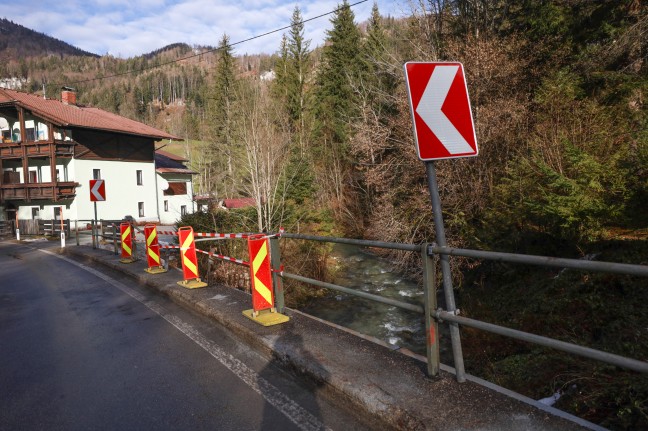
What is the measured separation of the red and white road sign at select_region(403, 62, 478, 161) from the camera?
119 inches

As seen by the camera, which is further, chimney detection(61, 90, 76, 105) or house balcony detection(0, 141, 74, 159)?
chimney detection(61, 90, 76, 105)

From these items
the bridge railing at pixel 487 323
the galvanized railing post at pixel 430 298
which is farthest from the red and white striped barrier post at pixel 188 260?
the galvanized railing post at pixel 430 298

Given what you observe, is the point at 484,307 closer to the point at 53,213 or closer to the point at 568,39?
the point at 568,39

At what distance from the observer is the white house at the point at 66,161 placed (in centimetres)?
2981

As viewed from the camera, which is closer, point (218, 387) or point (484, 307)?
point (218, 387)

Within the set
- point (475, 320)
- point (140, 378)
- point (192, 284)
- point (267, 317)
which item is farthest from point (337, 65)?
point (475, 320)

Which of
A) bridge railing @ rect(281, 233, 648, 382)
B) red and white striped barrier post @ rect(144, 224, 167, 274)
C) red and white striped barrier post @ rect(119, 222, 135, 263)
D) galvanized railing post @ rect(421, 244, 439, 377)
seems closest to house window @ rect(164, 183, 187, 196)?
red and white striped barrier post @ rect(119, 222, 135, 263)

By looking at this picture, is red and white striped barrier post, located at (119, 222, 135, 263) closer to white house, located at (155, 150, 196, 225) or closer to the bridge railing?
the bridge railing

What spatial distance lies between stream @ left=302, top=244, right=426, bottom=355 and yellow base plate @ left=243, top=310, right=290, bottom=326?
161 inches

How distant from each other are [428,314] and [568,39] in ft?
44.3

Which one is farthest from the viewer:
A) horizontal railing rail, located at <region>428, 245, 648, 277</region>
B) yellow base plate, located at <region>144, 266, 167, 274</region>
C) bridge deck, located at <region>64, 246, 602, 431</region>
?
yellow base plate, located at <region>144, 266, 167, 274</region>

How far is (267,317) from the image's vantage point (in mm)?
5105

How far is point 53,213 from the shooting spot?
30828 millimetres

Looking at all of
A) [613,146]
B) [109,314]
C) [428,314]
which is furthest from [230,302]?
[613,146]
